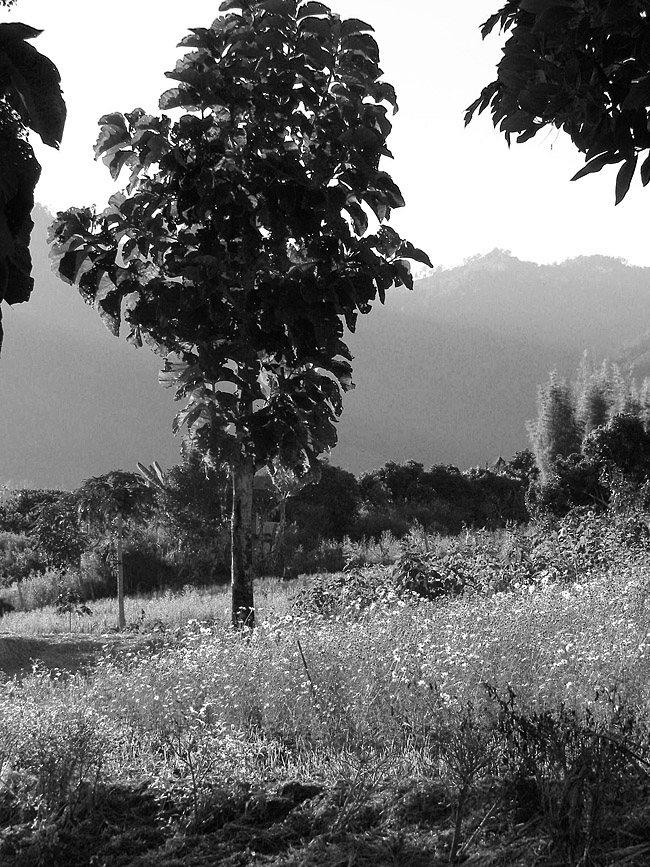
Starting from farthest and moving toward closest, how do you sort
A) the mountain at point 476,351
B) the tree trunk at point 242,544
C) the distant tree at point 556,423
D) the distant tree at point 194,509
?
the mountain at point 476,351 < the distant tree at point 556,423 < the distant tree at point 194,509 < the tree trunk at point 242,544

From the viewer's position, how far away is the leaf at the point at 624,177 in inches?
82.9

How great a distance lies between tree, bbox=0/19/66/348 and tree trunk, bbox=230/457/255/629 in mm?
3470

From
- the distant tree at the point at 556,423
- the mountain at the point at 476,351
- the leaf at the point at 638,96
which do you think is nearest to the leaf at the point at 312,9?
the leaf at the point at 638,96

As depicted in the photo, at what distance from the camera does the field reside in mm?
2182

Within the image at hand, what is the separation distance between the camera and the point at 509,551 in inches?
414

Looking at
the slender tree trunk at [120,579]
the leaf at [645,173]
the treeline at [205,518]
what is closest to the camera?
the leaf at [645,173]

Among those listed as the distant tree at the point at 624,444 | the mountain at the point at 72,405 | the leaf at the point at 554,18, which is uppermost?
the mountain at the point at 72,405

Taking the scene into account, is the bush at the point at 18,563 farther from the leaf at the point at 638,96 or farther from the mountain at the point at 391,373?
the mountain at the point at 391,373

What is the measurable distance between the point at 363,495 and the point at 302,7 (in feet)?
66.0

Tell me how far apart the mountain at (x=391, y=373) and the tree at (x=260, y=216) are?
189 feet

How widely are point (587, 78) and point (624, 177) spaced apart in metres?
0.27

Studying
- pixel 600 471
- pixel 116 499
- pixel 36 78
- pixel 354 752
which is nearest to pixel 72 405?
pixel 600 471

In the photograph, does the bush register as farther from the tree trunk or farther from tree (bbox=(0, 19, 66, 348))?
tree (bbox=(0, 19, 66, 348))

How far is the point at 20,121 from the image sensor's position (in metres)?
1.78
